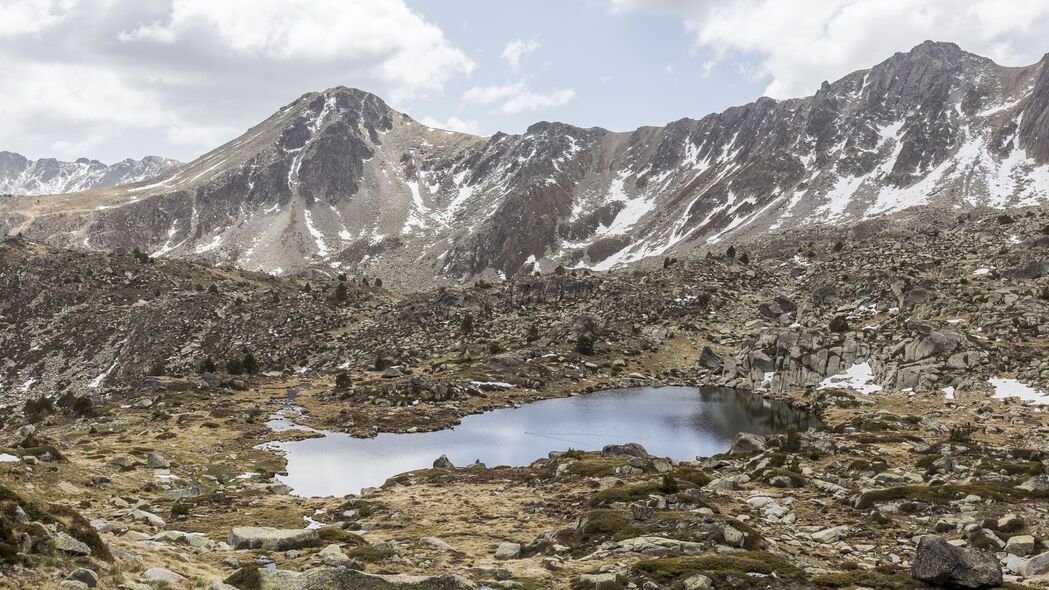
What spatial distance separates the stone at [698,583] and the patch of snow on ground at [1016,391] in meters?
47.3

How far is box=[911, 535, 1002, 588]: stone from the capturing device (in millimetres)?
15695

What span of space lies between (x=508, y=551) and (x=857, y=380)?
54776mm

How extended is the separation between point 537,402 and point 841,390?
3017 cm

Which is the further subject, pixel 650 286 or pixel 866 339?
pixel 650 286

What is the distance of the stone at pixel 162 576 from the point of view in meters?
16.0

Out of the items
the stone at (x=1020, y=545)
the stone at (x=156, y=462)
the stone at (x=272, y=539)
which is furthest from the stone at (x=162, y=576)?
the stone at (x=1020, y=545)

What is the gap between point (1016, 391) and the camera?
51875 millimetres

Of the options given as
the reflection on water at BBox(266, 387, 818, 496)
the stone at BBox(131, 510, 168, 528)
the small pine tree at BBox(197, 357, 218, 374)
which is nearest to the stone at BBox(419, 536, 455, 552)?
the stone at BBox(131, 510, 168, 528)

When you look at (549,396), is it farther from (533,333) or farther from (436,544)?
(436,544)

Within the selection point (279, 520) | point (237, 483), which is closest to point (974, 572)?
point (279, 520)

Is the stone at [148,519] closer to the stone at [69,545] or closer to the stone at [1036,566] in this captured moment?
the stone at [69,545]

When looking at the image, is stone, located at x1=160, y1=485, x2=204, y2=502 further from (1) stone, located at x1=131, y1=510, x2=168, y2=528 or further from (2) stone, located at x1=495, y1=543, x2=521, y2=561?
(2) stone, located at x1=495, y1=543, x2=521, y2=561

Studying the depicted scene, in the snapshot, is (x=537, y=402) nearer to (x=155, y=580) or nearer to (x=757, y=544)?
(x=757, y=544)

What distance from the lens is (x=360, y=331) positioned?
9475 cm
